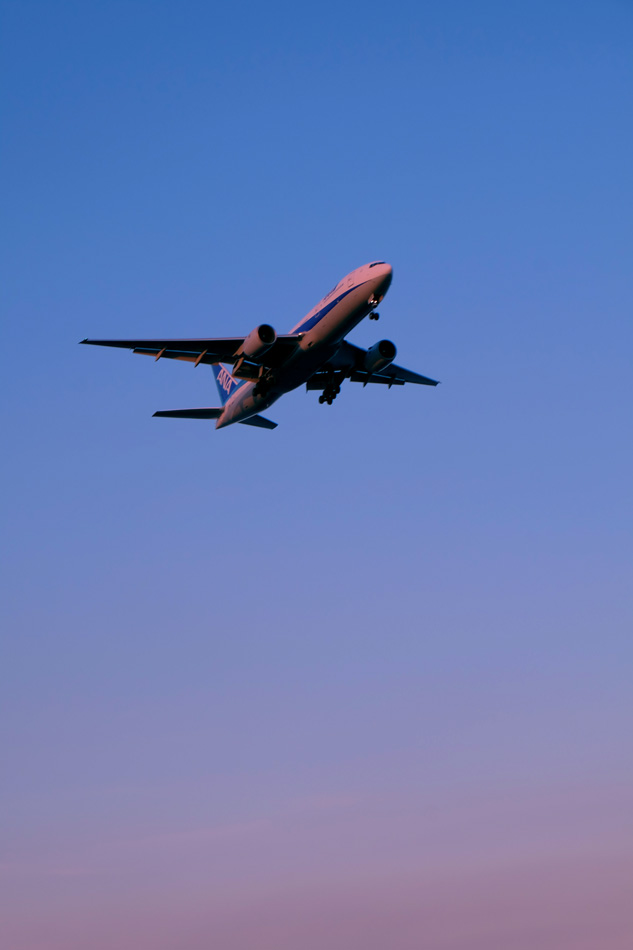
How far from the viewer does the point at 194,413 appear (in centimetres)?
4622

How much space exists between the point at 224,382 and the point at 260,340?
12.6 metres

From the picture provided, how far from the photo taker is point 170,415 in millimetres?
45781

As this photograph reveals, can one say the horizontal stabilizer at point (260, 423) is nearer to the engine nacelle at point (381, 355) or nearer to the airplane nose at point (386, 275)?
the engine nacelle at point (381, 355)

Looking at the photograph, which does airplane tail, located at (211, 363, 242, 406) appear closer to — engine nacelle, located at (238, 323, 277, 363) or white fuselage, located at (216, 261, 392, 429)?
white fuselage, located at (216, 261, 392, 429)

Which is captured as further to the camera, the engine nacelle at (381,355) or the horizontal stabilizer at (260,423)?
the horizontal stabilizer at (260,423)

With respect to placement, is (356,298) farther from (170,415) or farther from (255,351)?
(170,415)

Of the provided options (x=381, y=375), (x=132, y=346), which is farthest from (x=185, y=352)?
(x=381, y=375)

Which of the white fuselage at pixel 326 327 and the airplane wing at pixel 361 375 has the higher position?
the airplane wing at pixel 361 375

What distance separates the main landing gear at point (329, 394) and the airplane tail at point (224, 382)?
524 centimetres

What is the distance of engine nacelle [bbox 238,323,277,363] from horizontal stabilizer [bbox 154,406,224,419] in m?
6.57

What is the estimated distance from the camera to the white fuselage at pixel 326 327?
37031mm

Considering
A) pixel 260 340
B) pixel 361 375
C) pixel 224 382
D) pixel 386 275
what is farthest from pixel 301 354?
pixel 224 382

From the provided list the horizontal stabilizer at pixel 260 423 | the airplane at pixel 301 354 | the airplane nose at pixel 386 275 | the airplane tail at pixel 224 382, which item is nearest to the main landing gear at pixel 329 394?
the airplane at pixel 301 354

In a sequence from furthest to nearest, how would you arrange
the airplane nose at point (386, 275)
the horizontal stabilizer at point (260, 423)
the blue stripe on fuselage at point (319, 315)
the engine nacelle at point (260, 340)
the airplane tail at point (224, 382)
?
1. the airplane tail at point (224, 382)
2. the horizontal stabilizer at point (260, 423)
3. the engine nacelle at point (260, 340)
4. the blue stripe on fuselage at point (319, 315)
5. the airplane nose at point (386, 275)
